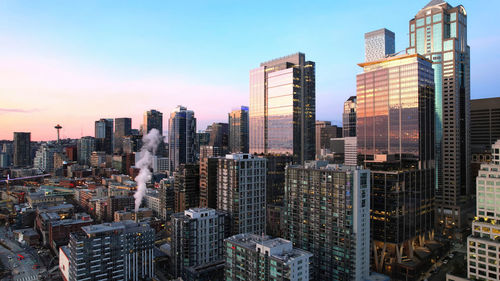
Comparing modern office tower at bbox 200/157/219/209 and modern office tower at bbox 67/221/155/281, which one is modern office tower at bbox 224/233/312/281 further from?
modern office tower at bbox 200/157/219/209

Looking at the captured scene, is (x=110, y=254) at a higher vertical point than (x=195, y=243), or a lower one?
lower

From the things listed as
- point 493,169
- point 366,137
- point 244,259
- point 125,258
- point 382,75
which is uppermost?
point 382,75

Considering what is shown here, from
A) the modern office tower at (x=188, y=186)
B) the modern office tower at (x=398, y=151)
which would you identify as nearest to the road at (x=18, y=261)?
the modern office tower at (x=188, y=186)

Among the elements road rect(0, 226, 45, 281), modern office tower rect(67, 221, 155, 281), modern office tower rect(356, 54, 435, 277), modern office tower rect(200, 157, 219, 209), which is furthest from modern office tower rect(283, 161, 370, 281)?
road rect(0, 226, 45, 281)

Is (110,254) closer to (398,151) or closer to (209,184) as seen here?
(209,184)

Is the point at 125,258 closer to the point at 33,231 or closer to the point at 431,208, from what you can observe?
the point at 33,231

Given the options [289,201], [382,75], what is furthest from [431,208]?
[289,201]

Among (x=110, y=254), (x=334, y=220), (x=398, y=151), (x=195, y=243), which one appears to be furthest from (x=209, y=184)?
(x=398, y=151)

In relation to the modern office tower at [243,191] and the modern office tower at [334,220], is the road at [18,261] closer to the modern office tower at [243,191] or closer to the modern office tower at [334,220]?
the modern office tower at [243,191]
